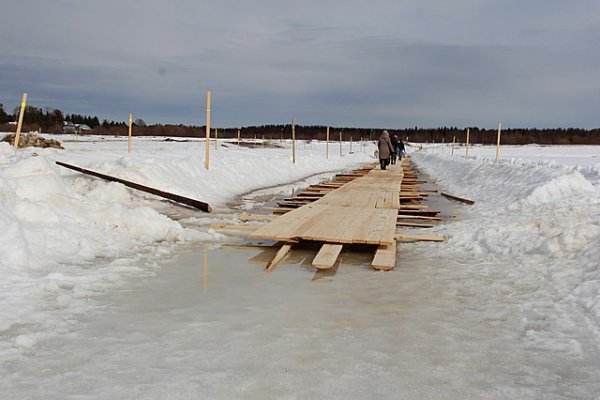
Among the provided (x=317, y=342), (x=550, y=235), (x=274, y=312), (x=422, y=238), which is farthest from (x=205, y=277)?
(x=550, y=235)

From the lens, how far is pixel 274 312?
14.7ft

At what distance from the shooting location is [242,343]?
12.3 ft

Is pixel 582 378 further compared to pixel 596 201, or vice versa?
pixel 596 201

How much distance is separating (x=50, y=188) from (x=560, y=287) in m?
7.03

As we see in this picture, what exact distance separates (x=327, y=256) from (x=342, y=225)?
1.91 metres

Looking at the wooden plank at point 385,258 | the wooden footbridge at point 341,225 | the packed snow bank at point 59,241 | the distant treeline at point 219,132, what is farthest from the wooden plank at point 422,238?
the distant treeline at point 219,132

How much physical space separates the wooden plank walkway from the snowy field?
1.38ft

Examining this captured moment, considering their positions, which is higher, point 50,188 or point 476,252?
point 50,188

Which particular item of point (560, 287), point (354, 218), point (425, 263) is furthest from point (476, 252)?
point (354, 218)

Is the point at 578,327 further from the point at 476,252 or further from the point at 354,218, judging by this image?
the point at 354,218

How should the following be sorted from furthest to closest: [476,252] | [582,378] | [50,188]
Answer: [50,188] < [476,252] < [582,378]

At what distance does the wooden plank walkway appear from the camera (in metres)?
6.89

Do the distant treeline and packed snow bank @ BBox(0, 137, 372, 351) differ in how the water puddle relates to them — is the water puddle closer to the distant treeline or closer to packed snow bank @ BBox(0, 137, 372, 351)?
packed snow bank @ BBox(0, 137, 372, 351)

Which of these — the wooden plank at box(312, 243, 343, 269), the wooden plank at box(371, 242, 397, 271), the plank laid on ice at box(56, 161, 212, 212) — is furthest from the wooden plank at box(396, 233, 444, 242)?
the plank laid on ice at box(56, 161, 212, 212)
